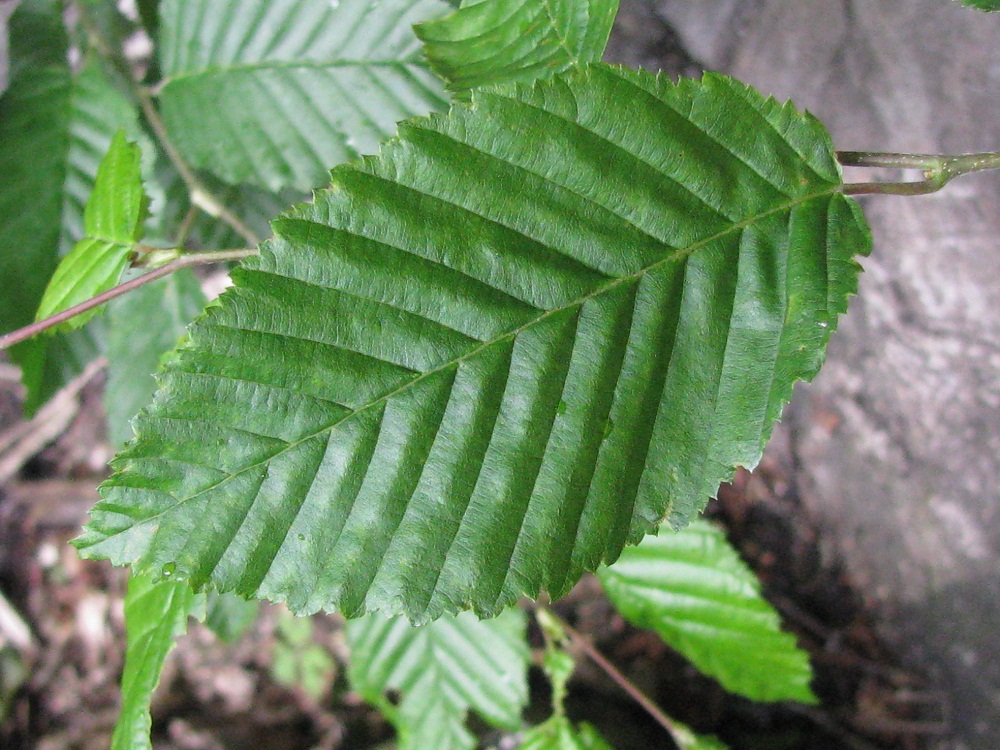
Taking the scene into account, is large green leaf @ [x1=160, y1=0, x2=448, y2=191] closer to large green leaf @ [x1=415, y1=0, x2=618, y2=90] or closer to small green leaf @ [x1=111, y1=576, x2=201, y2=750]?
large green leaf @ [x1=415, y1=0, x2=618, y2=90]

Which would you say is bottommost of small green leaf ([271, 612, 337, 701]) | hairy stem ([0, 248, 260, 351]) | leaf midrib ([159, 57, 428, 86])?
small green leaf ([271, 612, 337, 701])

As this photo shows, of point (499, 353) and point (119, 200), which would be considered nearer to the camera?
point (499, 353)

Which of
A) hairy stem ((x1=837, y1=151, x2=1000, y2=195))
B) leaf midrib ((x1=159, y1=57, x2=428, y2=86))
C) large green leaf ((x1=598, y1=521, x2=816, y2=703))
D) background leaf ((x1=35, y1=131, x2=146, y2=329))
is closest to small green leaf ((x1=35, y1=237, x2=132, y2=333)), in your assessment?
background leaf ((x1=35, y1=131, x2=146, y2=329))

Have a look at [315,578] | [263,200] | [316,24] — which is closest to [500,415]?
[315,578]

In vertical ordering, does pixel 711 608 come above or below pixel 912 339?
below

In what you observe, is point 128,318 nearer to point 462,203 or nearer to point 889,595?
point 462,203

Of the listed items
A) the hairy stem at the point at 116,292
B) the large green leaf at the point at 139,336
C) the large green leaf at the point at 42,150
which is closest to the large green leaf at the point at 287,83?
the large green leaf at the point at 42,150

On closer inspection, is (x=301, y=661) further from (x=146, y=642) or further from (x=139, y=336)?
(x=146, y=642)

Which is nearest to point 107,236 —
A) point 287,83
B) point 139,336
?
point 287,83
